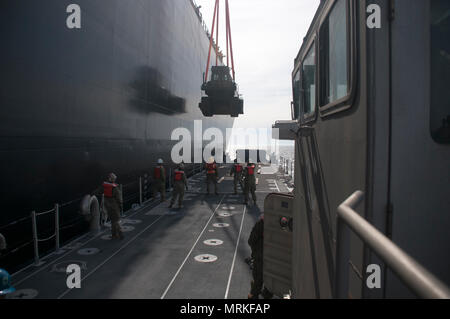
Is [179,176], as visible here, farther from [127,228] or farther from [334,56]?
[334,56]

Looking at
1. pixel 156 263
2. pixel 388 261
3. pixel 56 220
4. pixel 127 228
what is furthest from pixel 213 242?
pixel 388 261

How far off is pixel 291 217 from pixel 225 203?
1074 cm

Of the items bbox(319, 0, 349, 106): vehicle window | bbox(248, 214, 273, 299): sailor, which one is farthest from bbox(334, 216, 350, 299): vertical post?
bbox(248, 214, 273, 299): sailor

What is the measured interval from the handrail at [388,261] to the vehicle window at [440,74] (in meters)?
0.80

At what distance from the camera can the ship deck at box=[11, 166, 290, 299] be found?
6.45 meters

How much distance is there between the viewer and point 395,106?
5.74 ft

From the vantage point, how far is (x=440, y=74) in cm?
182

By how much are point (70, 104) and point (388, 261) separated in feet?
36.7

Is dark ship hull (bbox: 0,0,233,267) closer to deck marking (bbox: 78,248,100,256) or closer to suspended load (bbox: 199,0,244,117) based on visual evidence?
deck marking (bbox: 78,248,100,256)

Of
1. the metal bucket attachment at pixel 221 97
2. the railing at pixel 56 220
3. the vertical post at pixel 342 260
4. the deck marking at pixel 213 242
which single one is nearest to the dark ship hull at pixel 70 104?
the railing at pixel 56 220

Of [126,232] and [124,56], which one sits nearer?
[126,232]

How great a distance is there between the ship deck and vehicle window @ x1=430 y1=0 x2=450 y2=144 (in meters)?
5.49
